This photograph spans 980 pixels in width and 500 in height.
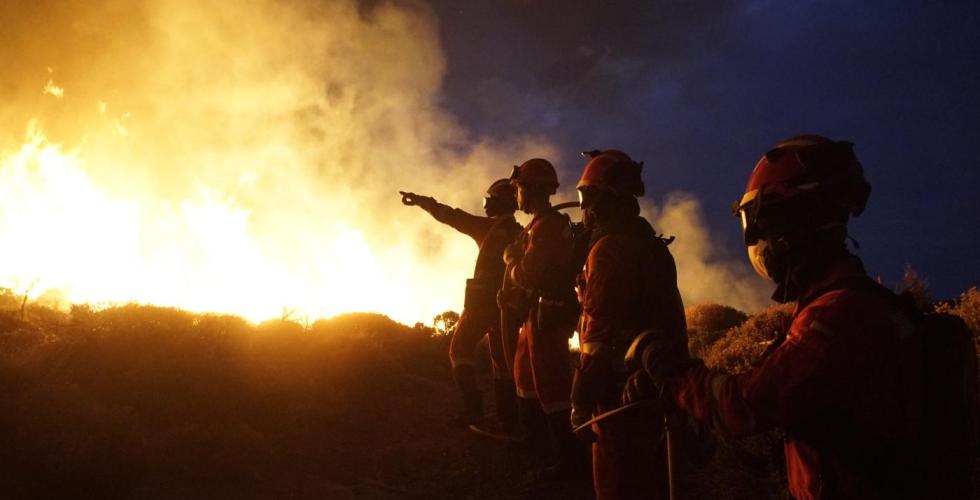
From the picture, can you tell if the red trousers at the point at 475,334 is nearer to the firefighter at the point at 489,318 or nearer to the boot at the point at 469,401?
the firefighter at the point at 489,318

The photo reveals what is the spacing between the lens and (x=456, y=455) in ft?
23.1

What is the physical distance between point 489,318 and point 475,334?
29 cm

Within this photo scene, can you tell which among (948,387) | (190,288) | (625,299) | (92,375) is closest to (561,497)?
(625,299)

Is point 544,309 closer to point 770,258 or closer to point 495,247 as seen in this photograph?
point 495,247

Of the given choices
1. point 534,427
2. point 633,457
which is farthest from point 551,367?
point 633,457

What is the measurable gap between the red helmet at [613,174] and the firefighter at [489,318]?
329cm

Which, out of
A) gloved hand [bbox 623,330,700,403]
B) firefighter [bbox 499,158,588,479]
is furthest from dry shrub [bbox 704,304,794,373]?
gloved hand [bbox 623,330,700,403]

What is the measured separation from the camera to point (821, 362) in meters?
1.81

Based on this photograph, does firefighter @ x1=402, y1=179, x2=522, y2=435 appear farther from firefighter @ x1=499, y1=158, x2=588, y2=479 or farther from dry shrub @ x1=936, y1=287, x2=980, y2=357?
dry shrub @ x1=936, y1=287, x2=980, y2=357

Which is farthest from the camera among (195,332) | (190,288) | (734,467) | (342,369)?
(190,288)

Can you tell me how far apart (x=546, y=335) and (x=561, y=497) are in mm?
1723

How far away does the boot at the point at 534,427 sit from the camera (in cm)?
654

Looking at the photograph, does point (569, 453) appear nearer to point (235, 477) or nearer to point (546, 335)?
point (546, 335)

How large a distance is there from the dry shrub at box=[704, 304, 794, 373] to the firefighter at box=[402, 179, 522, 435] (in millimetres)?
4023
